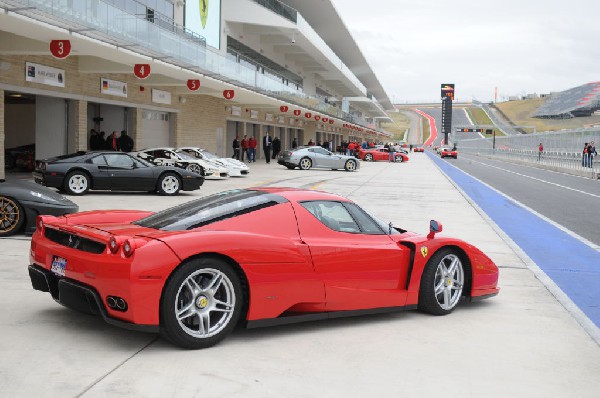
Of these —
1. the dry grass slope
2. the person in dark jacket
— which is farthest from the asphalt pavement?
the dry grass slope

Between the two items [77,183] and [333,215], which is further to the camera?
[77,183]

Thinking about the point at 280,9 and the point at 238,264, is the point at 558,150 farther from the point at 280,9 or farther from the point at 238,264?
the point at 238,264

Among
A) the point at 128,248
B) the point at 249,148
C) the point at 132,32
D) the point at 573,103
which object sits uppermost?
the point at 573,103

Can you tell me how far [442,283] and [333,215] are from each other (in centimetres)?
124

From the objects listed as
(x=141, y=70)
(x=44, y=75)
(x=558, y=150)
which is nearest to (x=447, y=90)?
(x=558, y=150)

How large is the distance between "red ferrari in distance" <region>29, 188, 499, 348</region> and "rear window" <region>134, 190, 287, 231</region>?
15mm

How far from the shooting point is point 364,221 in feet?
18.8

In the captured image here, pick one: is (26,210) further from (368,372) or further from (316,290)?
(368,372)

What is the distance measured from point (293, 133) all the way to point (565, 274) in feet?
181

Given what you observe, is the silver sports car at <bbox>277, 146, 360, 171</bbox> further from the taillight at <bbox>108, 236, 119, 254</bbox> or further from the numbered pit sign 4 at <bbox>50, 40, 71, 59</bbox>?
the taillight at <bbox>108, 236, 119, 254</bbox>

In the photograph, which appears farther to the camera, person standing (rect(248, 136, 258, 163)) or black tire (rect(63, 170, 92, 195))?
person standing (rect(248, 136, 258, 163))

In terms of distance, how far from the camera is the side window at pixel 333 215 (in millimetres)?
5441

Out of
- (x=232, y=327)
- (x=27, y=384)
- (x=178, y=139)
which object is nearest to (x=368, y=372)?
(x=232, y=327)

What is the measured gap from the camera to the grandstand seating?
6708 inches
